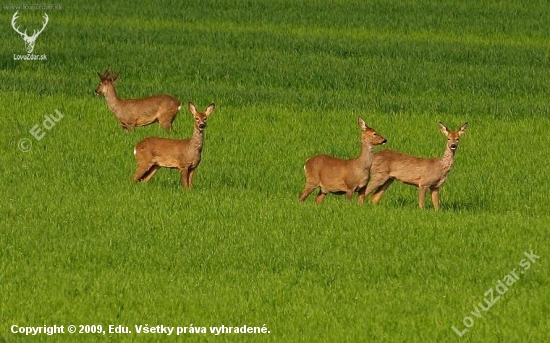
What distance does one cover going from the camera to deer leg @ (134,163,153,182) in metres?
19.0

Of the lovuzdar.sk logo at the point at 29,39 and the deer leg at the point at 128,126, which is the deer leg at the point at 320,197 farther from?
the lovuzdar.sk logo at the point at 29,39

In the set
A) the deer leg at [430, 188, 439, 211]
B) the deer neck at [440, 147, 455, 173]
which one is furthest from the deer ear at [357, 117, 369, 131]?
the deer leg at [430, 188, 439, 211]

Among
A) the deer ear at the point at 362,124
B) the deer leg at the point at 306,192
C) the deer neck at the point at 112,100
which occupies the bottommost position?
the deer leg at the point at 306,192

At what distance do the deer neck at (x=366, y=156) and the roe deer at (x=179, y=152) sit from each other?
7.67ft

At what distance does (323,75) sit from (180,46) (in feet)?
16.8

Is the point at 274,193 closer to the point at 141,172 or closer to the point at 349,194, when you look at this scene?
the point at 349,194

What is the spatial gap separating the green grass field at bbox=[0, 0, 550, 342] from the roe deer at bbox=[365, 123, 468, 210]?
24.8 inches

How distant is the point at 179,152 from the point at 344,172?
8.13 feet

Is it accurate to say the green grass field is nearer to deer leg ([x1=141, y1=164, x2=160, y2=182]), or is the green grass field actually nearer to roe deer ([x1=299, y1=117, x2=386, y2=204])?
deer leg ([x1=141, y1=164, x2=160, y2=182])

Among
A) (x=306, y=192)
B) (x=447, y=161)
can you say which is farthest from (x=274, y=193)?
(x=447, y=161)

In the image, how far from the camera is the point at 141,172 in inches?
756

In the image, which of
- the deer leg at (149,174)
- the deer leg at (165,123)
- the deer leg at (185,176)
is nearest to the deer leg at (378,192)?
the deer leg at (185,176)

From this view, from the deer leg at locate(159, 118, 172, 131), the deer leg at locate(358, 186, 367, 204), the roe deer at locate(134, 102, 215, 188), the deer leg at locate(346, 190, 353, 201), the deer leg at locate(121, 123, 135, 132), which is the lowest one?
the deer leg at locate(346, 190, 353, 201)

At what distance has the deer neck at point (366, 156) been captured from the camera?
58.4 feet
